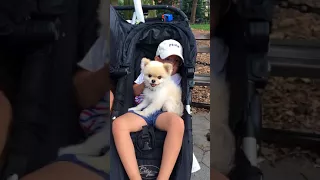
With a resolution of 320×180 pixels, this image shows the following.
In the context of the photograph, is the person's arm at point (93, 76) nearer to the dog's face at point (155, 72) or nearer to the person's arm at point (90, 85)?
the person's arm at point (90, 85)

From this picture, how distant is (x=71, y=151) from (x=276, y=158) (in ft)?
2.67

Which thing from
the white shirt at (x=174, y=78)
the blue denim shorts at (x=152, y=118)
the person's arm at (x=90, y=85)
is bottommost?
the blue denim shorts at (x=152, y=118)

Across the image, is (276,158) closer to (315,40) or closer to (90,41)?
(315,40)

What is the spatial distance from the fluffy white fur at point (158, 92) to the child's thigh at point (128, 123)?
0.20ft

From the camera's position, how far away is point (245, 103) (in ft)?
4.41

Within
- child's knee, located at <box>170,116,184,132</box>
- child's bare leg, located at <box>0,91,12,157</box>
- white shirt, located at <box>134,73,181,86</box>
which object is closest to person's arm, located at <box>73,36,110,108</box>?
child's bare leg, located at <box>0,91,12,157</box>

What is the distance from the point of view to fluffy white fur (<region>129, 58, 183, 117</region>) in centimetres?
202

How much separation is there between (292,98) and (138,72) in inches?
47.0

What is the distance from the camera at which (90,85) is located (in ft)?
4.76

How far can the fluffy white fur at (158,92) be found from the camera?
2.02 m

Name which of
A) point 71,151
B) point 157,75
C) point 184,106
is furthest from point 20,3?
point 184,106

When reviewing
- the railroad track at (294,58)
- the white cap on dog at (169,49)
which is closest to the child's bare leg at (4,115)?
the white cap on dog at (169,49)

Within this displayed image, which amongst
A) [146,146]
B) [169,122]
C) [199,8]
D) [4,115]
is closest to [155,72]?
[169,122]

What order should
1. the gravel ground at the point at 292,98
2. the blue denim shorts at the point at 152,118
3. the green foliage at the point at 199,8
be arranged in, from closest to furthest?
the gravel ground at the point at 292,98 → the blue denim shorts at the point at 152,118 → the green foliage at the point at 199,8
